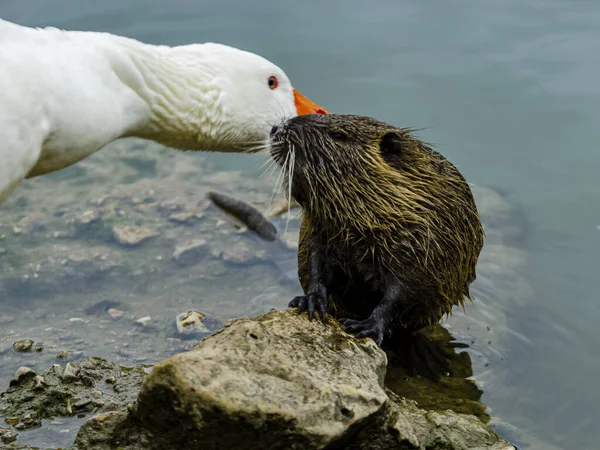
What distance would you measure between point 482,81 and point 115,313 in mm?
4992

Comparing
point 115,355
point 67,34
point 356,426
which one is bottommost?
point 115,355

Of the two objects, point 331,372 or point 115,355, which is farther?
point 115,355

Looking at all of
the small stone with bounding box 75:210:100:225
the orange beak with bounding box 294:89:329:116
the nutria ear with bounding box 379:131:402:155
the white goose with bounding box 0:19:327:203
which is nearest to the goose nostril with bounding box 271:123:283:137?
the nutria ear with bounding box 379:131:402:155

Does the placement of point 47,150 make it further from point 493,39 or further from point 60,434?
point 493,39

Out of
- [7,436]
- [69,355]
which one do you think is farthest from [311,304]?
[69,355]

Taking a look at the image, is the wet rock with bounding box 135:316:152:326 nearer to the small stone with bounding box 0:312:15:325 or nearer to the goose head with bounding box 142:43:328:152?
the small stone with bounding box 0:312:15:325

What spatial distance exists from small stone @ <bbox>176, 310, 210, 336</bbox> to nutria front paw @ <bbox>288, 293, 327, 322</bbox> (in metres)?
1.31

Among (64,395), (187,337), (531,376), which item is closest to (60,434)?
(64,395)

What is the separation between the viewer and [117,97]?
5.39 metres

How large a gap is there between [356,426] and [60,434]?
1.51 meters

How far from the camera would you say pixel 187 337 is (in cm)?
554

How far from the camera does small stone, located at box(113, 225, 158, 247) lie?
6.73 metres

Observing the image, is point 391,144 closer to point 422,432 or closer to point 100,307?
point 422,432

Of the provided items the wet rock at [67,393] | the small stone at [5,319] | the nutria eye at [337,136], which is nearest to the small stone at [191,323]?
the wet rock at [67,393]
